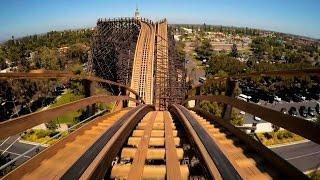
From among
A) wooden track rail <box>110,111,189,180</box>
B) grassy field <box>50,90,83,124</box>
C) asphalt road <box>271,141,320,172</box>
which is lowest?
asphalt road <box>271,141,320,172</box>

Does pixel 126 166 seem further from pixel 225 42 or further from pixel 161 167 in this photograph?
pixel 225 42

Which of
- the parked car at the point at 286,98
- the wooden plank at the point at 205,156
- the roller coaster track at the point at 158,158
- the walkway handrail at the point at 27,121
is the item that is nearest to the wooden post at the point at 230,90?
the roller coaster track at the point at 158,158

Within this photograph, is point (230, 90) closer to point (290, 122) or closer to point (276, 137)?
point (290, 122)

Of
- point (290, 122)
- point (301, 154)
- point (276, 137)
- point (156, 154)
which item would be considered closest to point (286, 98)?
point (276, 137)

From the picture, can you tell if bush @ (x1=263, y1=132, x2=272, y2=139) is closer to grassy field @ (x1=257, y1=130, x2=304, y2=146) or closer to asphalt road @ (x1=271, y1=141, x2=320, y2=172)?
grassy field @ (x1=257, y1=130, x2=304, y2=146)

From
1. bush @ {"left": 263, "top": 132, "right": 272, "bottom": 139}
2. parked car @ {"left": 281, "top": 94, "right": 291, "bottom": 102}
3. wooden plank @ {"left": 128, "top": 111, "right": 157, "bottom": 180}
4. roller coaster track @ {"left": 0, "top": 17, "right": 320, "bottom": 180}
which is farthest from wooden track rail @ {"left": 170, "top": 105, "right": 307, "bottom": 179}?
parked car @ {"left": 281, "top": 94, "right": 291, "bottom": 102}

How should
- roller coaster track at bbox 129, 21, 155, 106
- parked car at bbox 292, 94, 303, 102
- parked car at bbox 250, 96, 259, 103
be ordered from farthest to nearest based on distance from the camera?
parked car at bbox 292, 94, 303, 102
parked car at bbox 250, 96, 259, 103
roller coaster track at bbox 129, 21, 155, 106

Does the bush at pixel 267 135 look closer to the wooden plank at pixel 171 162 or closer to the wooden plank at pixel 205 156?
the wooden plank at pixel 205 156
